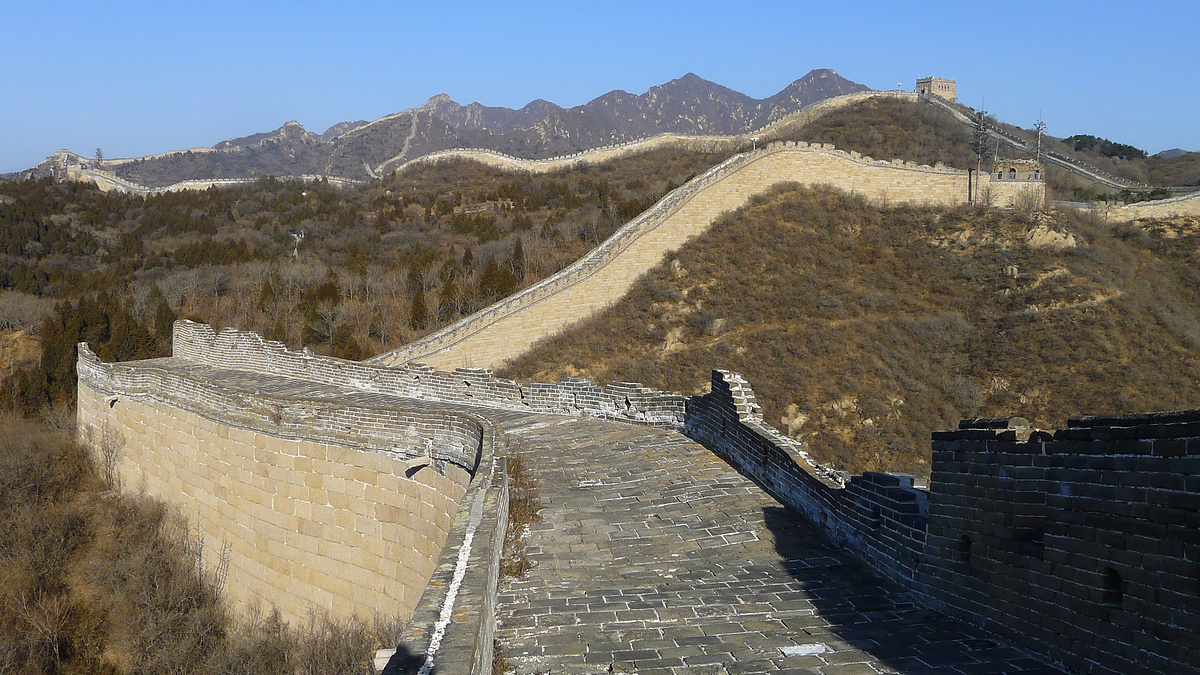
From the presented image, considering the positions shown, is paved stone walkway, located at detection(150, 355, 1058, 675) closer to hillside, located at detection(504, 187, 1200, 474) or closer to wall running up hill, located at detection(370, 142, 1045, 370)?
hillside, located at detection(504, 187, 1200, 474)

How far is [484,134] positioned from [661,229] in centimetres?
8809

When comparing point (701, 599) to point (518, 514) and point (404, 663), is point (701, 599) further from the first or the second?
point (404, 663)

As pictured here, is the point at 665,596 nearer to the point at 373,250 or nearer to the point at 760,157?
the point at 760,157

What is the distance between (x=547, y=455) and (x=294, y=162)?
11887 cm

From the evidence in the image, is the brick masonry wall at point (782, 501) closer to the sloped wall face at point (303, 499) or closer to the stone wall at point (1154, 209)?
the sloped wall face at point (303, 499)

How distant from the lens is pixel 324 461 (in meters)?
10.9

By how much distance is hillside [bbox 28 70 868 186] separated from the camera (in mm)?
94250

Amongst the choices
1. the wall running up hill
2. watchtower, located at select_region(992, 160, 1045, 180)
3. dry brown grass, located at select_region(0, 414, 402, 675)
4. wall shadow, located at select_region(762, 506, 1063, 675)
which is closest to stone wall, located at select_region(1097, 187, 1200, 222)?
watchtower, located at select_region(992, 160, 1045, 180)

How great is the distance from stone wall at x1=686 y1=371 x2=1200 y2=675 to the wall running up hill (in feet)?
64.5

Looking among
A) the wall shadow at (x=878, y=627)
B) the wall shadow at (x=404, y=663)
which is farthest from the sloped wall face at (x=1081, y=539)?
the wall shadow at (x=404, y=663)

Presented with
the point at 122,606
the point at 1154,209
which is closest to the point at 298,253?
the point at 122,606

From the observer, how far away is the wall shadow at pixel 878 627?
407cm

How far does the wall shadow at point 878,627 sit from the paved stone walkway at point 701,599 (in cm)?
1

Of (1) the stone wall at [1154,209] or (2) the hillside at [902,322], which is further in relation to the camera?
(1) the stone wall at [1154,209]
